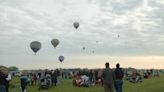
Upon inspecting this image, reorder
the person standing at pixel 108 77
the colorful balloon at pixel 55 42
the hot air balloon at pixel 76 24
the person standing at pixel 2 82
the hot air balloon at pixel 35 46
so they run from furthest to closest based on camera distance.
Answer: the hot air balloon at pixel 76 24 < the colorful balloon at pixel 55 42 < the hot air balloon at pixel 35 46 < the person standing at pixel 108 77 < the person standing at pixel 2 82

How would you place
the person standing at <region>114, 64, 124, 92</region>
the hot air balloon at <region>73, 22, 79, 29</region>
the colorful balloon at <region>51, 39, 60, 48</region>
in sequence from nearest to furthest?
the person standing at <region>114, 64, 124, 92</region> → the colorful balloon at <region>51, 39, 60, 48</region> → the hot air balloon at <region>73, 22, 79, 29</region>

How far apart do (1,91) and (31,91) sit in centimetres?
1930

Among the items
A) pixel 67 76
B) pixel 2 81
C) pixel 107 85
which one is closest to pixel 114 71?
pixel 107 85

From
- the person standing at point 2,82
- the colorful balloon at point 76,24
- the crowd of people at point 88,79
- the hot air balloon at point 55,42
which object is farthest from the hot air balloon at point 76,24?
the person standing at point 2,82

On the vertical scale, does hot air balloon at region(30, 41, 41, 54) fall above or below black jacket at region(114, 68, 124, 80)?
above

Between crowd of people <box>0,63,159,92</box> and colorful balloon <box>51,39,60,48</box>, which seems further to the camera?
colorful balloon <box>51,39,60,48</box>

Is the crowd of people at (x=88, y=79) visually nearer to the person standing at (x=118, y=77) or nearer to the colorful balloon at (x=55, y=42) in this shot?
the person standing at (x=118, y=77)

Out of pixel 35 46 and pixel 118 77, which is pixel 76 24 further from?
pixel 118 77

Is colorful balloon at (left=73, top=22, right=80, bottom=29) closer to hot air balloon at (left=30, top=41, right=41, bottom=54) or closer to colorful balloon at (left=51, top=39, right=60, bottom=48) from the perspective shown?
colorful balloon at (left=51, top=39, right=60, bottom=48)

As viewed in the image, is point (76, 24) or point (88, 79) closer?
point (88, 79)

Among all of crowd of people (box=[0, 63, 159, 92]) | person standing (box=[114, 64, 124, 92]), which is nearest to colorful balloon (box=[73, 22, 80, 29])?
crowd of people (box=[0, 63, 159, 92])

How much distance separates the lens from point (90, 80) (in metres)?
49.7

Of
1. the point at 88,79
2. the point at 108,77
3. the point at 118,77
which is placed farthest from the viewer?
the point at 88,79

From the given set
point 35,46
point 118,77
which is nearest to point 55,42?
point 35,46
